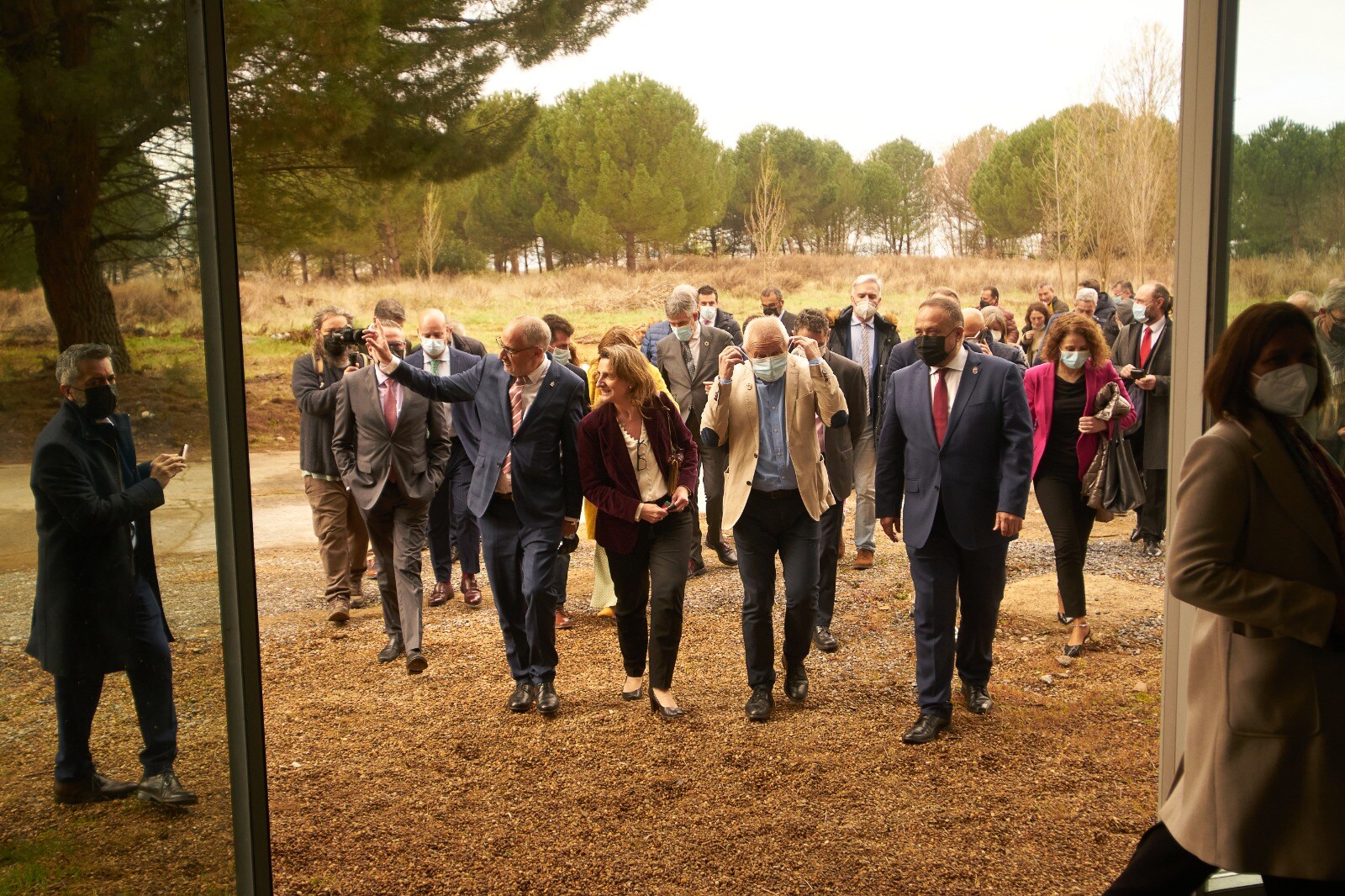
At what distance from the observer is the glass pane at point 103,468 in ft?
6.85

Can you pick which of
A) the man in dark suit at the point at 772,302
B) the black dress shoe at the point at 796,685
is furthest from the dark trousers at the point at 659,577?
the man in dark suit at the point at 772,302

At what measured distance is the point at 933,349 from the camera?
4684mm

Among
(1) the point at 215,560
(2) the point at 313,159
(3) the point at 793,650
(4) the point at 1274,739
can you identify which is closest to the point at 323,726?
(3) the point at 793,650

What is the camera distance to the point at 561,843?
3.97 meters

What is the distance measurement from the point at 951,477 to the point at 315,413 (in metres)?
3.72

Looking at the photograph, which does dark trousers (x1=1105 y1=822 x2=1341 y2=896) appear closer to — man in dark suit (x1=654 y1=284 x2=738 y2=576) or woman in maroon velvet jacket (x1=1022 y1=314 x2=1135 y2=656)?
woman in maroon velvet jacket (x1=1022 y1=314 x2=1135 y2=656)

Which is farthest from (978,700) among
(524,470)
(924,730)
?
(524,470)

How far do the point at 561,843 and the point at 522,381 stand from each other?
2191mm

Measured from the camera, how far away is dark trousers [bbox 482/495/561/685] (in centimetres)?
501

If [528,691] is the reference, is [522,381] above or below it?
above

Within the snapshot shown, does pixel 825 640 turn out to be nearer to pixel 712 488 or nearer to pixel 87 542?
pixel 712 488

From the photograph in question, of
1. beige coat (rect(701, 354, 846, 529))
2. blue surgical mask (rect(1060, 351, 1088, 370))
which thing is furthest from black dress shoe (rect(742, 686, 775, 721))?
blue surgical mask (rect(1060, 351, 1088, 370))

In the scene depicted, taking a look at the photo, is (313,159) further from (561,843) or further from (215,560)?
(561,843)

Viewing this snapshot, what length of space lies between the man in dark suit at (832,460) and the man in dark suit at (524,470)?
1.40 metres
